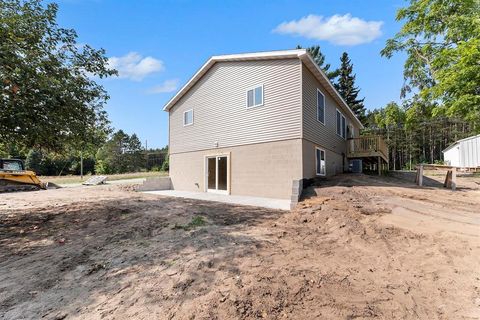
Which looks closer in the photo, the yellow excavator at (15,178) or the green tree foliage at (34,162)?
the yellow excavator at (15,178)

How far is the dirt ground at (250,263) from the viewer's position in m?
3.22

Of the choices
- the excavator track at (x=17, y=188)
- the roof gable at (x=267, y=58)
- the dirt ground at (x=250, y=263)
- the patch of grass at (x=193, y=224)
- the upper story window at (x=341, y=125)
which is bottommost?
the dirt ground at (x=250, y=263)

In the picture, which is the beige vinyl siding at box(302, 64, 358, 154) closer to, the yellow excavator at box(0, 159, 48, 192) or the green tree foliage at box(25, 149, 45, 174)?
the yellow excavator at box(0, 159, 48, 192)

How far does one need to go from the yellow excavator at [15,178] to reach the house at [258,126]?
840cm

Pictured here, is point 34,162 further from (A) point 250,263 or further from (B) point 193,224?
(A) point 250,263

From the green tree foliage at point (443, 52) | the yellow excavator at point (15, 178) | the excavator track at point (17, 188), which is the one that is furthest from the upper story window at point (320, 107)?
the excavator track at point (17, 188)

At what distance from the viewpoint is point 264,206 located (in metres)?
9.23

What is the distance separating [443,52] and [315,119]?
7943 mm

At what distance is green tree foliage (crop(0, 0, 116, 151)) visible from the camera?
6660mm

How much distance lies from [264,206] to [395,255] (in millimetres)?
4799

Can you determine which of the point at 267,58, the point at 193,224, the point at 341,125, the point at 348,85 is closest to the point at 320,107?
the point at 267,58

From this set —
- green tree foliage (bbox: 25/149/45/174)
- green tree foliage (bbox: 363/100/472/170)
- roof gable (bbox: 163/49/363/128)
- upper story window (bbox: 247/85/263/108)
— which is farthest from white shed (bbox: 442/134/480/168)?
green tree foliage (bbox: 25/149/45/174)

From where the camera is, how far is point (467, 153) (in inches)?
1045

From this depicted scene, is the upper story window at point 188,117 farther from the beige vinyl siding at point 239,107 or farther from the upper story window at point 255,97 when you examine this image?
the upper story window at point 255,97
